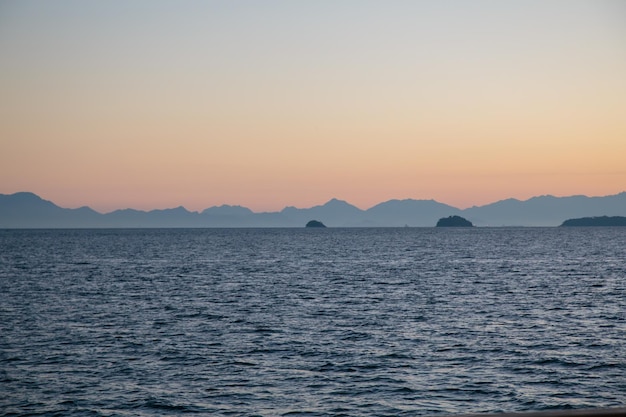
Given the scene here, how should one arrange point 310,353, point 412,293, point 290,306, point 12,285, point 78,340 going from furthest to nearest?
point 12,285 < point 412,293 < point 290,306 < point 78,340 < point 310,353

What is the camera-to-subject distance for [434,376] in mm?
26906

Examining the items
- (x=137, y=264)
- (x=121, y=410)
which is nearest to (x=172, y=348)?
(x=121, y=410)

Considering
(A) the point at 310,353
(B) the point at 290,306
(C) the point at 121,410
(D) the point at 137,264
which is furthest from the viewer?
(D) the point at 137,264

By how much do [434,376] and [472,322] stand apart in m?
15.9

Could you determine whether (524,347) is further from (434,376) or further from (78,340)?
(78,340)

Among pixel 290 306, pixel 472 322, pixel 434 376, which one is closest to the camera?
pixel 434 376

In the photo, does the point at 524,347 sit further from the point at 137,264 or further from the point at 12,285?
the point at 137,264

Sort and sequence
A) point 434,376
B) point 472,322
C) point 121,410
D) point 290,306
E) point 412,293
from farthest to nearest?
point 412,293
point 290,306
point 472,322
point 434,376
point 121,410

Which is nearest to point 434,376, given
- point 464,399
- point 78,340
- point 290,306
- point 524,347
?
point 464,399

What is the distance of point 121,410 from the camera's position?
896 inches

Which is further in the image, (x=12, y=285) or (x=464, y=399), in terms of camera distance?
(x=12, y=285)

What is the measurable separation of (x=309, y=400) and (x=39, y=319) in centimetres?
2663

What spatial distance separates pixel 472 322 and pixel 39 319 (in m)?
26.8

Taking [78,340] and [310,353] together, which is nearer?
[310,353]
